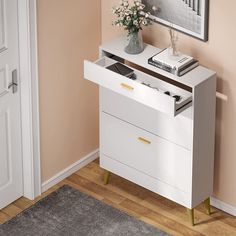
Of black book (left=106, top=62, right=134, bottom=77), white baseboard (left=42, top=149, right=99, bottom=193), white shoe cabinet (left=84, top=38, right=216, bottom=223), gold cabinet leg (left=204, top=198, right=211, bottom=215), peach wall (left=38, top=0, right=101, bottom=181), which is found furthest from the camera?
white baseboard (left=42, top=149, right=99, bottom=193)

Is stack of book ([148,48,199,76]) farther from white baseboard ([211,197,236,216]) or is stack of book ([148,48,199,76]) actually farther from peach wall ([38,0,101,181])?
white baseboard ([211,197,236,216])

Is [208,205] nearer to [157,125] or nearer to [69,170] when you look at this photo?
[157,125]

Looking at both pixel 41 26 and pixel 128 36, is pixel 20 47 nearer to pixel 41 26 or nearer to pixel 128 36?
pixel 41 26

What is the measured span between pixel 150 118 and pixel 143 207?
0.65 meters

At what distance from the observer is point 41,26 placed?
15.8 feet

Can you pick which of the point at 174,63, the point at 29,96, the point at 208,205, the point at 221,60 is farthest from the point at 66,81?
the point at 208,205

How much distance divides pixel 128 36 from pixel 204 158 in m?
0.89

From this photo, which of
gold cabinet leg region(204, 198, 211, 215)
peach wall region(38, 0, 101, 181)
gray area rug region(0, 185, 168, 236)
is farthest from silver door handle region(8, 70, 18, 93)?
gold cabinet leg region(204, 198, 211, 215)

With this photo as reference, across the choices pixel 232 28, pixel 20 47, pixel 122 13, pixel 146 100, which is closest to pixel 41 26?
pixel 20 47

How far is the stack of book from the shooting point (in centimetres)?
462

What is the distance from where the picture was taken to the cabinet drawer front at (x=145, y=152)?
4809mm

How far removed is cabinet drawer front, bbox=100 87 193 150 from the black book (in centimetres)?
18

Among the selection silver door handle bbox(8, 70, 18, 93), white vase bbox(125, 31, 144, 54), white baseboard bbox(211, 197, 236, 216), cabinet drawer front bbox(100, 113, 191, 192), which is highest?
white vase bbox(125, 31, 144, 54)

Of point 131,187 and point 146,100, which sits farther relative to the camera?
point 131,187
